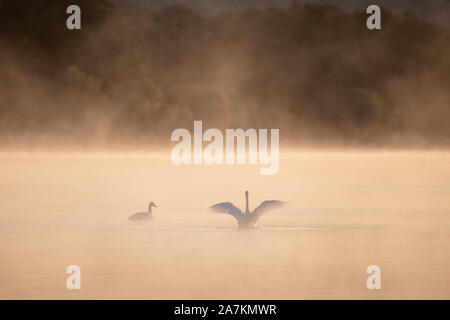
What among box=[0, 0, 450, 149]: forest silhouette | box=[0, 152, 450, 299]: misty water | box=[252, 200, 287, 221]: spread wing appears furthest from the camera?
box=[0, 0, 450, 149]: forest silhouette

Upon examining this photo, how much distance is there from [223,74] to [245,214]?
68.6 ft

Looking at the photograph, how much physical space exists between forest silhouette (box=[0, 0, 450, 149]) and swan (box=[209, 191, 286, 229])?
51.0ft

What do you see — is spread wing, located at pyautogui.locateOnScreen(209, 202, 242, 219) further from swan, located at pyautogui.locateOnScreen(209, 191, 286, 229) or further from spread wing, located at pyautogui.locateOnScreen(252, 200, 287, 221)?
spread wing, located at pyautogui.locateOnScreen(252, 200, 287, 221)

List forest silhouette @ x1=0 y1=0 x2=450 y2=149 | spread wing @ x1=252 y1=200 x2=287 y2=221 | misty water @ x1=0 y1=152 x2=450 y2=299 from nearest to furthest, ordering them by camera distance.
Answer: misty water @ x1=0 y1=152 x2=450 y2=299 → spread wing @ x1=252 y1=200 x2=287 y2=221 → forest silhouette @ x1=0 y1=0 x2=450 y2=149

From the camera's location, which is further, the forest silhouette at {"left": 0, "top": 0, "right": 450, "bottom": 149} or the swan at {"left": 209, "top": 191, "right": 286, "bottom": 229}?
the forest silhouette at {"left": 0, "top": 0, "right": 450, "bottom": 149}

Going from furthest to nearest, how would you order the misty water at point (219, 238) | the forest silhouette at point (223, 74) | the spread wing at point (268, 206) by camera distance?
the forest silhouette at point (223, 74) → the spread wing at point (268, 206) → the misty water at point (219, 238)

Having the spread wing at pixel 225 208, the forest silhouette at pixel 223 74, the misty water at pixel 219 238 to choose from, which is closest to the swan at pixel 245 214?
the spread wing at pixel 225 208

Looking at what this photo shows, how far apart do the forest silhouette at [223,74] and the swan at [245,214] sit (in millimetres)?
15533

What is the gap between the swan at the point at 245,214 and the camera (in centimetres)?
888

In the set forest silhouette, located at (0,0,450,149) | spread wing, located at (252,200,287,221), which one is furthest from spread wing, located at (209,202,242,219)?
forest silhouette, located at (0,0,450,149)

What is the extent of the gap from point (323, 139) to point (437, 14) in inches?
254

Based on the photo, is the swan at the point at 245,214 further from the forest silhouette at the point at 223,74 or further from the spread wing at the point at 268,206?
the forest silhouette at the point at 223,74

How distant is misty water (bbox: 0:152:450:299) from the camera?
23.9 ft

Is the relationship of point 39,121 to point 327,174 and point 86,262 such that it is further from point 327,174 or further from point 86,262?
point 86,262
